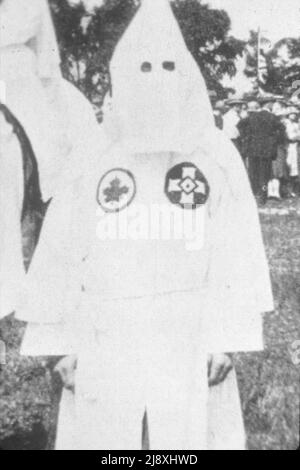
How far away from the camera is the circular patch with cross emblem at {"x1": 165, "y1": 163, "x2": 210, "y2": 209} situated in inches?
123

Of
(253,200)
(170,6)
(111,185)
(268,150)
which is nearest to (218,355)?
(253,200)

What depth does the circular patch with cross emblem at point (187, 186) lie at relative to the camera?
3.12 meters

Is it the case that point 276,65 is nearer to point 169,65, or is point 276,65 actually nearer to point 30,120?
point 169,65

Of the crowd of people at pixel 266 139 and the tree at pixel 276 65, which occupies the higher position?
the tree at pixel 276 65

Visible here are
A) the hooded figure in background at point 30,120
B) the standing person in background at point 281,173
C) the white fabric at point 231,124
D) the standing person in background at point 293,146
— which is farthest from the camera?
the standing person in background at point 293,146

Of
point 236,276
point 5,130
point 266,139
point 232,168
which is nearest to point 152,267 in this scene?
point 236,276

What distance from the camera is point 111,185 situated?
3.12 m

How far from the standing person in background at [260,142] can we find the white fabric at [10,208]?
1171 mm

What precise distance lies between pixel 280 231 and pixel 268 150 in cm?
50

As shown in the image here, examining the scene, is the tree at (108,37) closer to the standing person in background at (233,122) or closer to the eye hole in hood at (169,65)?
the standing person in background at (233,122)

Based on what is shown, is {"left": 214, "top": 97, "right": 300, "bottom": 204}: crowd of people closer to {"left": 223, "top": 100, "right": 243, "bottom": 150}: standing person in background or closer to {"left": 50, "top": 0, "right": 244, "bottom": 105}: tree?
{"left": 223, "top": 100, "right": 243, "bottom": 150}: standing person in background

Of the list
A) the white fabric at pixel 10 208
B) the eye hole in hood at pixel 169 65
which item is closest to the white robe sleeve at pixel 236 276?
the eye hole in hood at pixel 169 65

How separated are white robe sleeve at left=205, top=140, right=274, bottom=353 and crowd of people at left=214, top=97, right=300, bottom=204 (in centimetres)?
23

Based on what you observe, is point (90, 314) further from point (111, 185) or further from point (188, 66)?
point (188, 66)
